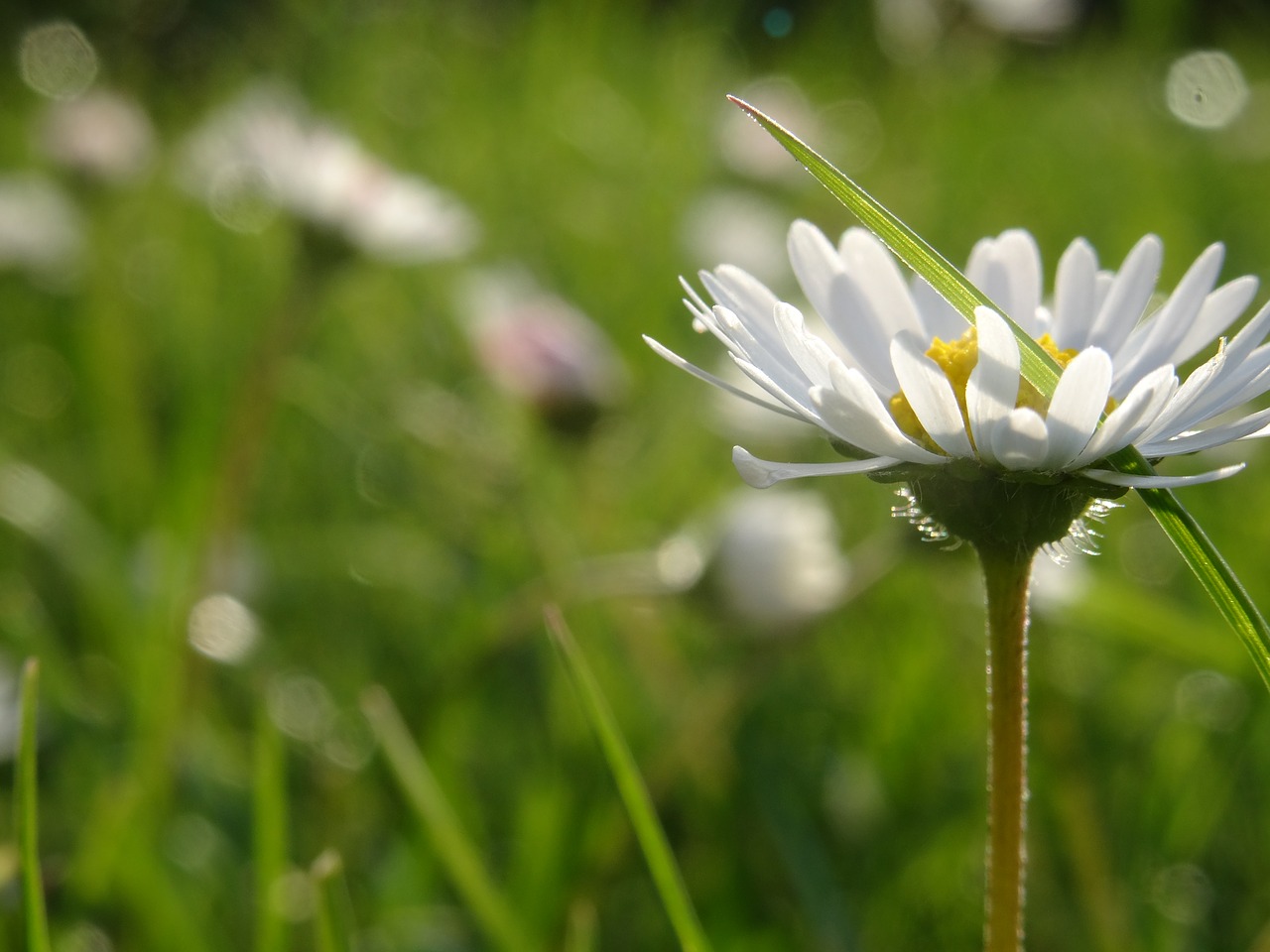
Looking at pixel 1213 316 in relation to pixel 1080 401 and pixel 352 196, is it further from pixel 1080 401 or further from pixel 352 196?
pixel 352 196

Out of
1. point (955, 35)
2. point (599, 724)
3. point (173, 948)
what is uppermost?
point (955, 35)

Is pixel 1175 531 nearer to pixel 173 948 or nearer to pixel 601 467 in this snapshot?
pixel 173 948

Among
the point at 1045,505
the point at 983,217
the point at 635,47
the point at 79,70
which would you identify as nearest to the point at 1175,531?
the point at 1045,505

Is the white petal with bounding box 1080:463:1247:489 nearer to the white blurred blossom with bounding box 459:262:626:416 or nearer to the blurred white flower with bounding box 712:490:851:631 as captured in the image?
the blurred white flower with bounding box 712:490:851:631

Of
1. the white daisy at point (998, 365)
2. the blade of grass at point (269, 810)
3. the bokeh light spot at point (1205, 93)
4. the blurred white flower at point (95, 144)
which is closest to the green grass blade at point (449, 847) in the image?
the blade of grass at point (269, 810)

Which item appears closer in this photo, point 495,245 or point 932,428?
point 932,428

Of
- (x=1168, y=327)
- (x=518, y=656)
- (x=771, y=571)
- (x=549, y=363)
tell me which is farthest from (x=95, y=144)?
(x=1168, y=327)

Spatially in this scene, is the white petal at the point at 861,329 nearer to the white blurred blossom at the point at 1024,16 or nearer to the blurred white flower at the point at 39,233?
the blurred white flower at the point at 39,233
